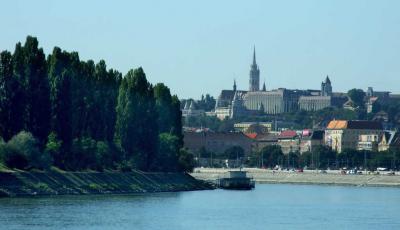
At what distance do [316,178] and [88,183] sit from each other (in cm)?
6758

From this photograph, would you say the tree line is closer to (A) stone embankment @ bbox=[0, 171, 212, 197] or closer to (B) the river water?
(A) stone embankment @ bbox=[0, 171, 212, 197]

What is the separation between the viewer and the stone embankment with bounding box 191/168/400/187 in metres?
154

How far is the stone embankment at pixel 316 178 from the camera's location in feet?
506

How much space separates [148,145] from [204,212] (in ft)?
90.6

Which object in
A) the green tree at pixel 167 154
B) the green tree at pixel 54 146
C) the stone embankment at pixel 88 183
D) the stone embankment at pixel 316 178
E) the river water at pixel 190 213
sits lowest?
the river water at pixel 190 213

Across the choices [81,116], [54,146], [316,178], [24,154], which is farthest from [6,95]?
[316,178]

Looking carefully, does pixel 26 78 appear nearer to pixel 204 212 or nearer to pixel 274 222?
pixel 204 212

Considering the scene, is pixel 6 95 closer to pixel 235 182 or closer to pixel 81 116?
pixel 81 116

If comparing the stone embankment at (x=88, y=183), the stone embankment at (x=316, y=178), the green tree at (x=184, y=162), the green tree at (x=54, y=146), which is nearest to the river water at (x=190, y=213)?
the stone embankment at (x=88, y=183)

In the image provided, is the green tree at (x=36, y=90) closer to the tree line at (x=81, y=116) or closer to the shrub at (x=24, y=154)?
the tree line at (x=81, y=116)

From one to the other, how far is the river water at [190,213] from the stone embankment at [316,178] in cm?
4702

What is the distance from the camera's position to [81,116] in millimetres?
105125

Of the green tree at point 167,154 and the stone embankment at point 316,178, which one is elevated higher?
the stone embankment at point 316,178

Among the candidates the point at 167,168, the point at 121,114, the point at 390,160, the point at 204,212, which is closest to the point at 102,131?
the point at 121,114
